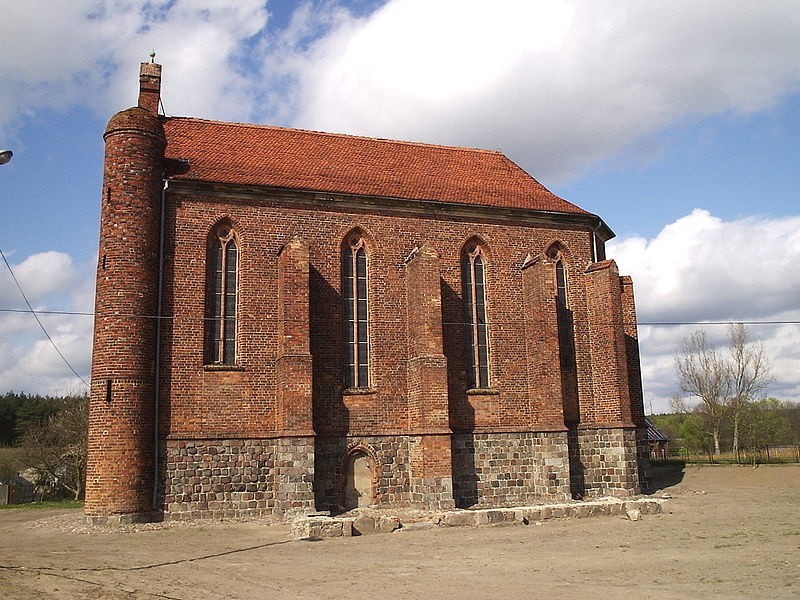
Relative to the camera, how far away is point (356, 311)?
20266mm

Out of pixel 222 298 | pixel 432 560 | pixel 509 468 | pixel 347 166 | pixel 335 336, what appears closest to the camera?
pixel 432 560

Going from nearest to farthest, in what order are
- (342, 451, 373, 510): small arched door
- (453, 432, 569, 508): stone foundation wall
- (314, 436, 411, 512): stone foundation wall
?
(314, 436, 411, 512): stone foundation wall → (342, 451, 373, 510): small arched door → (453, 432, 569, 508): stone foundation wall

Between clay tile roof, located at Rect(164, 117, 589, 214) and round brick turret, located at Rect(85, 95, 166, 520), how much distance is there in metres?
1.32

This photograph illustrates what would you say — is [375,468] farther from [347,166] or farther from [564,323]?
[347,166]

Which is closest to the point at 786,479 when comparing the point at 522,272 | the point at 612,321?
the point at 612,321

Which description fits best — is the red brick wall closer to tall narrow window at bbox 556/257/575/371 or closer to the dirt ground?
tall narrow window at bbox 556/257/575/371

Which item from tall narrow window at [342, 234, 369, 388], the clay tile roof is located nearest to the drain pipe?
the clay tile roof

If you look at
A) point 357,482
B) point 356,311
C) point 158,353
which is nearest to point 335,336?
point 356,311

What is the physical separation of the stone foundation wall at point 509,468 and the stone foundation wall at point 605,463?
44.4 inches

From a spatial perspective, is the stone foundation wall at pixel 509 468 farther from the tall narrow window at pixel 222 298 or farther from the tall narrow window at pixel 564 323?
the tall narrow window at pixel 222 298

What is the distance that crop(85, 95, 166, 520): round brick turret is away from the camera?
16969 mm

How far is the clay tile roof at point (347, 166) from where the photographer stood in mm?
20473

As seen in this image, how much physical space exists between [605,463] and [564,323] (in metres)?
4.44

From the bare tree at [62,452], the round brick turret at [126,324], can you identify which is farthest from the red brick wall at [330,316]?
the bare tree at [62,452]
